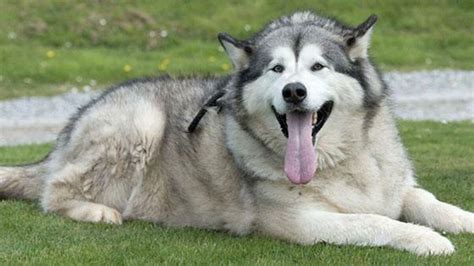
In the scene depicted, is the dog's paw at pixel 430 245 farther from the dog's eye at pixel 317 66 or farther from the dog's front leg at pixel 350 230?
the dog's eye at pixel 317 66

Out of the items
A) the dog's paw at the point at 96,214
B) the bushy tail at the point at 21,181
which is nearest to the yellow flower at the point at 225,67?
the bushy tail at the point at 21,181

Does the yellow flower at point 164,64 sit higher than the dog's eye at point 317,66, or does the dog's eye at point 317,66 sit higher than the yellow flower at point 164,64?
the dog's eye at point 317,66

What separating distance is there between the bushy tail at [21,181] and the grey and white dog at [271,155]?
16.1 inches

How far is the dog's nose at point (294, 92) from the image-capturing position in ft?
22.8

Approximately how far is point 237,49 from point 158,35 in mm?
22656

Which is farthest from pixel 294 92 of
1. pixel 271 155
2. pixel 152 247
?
pixel 152 247

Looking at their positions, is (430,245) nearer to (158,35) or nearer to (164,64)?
(164,64)

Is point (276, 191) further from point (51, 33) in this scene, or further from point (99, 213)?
point (51, 33)

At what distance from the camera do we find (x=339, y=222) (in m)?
7.23

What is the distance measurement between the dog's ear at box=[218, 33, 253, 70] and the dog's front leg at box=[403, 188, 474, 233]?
174cm

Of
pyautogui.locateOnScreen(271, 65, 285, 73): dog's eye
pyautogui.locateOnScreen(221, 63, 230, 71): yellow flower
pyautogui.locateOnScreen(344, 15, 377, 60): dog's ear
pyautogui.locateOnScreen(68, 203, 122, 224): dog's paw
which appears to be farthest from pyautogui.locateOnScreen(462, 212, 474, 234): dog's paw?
pyautogui.locateOnScreen(221, 63, 230, 71): yellow flower

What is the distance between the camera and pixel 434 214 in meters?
7.93

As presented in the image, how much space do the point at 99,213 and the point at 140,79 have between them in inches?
63.6

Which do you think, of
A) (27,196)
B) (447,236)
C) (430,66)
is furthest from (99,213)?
(430,66)
